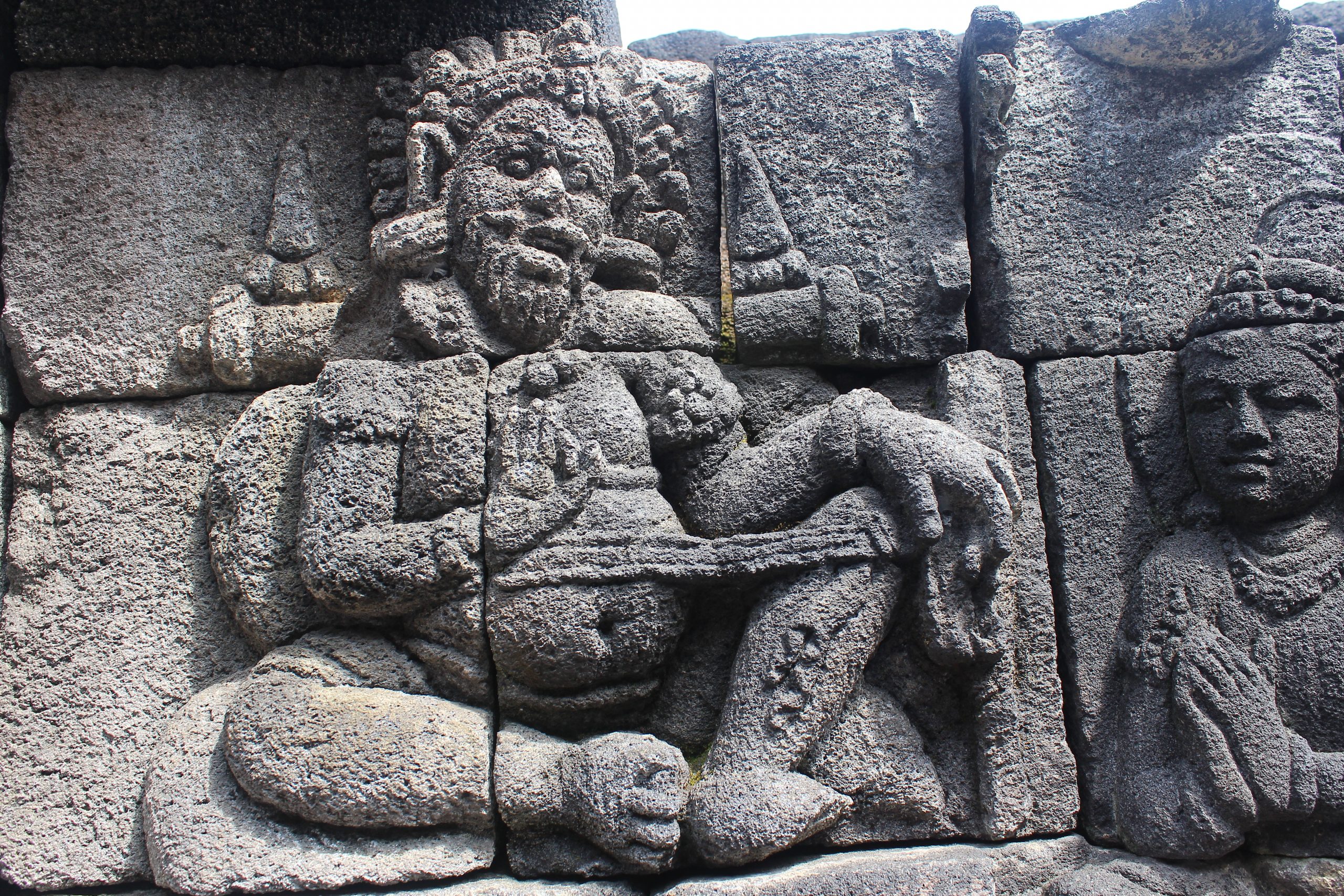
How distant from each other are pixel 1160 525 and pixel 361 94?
2.85 metres

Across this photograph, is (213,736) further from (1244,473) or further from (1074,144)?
(1074,144)

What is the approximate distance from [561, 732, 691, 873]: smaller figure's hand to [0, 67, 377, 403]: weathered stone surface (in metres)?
1.55

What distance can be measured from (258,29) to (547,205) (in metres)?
1.24

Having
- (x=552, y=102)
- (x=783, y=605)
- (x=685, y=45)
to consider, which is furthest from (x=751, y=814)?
(x=685, y=45)

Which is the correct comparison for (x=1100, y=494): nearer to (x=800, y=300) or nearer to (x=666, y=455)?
(x=800, y=300)

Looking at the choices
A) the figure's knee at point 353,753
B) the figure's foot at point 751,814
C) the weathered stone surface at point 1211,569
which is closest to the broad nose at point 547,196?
the figure's knee at point 353,753

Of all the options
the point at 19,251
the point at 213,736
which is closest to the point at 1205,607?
the point at 213,736

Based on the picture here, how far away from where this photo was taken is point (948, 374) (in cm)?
291

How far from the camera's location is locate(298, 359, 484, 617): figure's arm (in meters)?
2.57

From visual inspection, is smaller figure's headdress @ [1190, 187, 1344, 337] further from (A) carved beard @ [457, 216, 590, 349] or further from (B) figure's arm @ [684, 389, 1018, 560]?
(A) carved beard @ [457, 216, 590, 349]

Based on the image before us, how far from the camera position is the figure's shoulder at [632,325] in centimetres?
290

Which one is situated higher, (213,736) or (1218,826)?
(213,736)

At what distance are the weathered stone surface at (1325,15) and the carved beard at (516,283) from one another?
3.20m

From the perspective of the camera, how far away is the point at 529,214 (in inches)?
112
